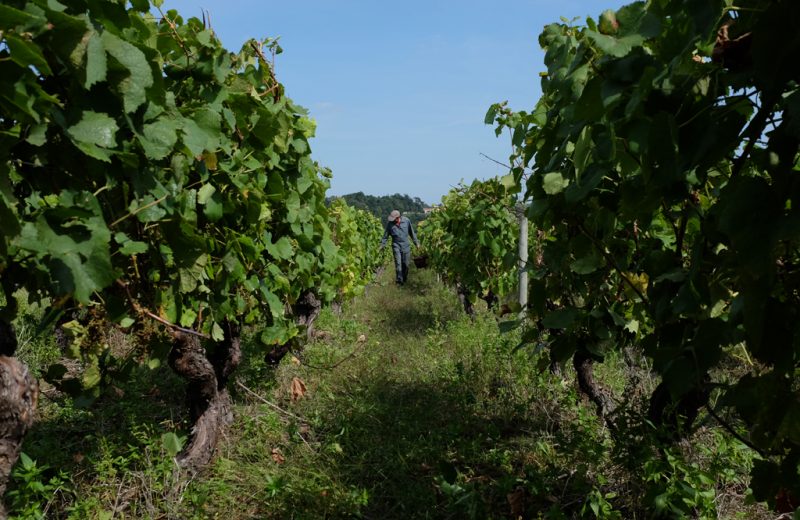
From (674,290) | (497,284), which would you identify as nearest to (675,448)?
(674,290)

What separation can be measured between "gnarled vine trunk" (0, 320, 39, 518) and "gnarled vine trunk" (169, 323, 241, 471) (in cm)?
119

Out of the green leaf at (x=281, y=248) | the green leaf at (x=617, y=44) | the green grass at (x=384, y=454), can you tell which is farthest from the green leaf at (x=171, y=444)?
the green leaf at (x=617, y=44)

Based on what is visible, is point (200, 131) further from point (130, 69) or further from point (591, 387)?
point (591, 387)

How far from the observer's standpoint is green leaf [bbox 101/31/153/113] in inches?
54.4

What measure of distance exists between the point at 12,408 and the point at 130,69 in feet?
3.73

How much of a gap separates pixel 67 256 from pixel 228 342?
2.80 meters

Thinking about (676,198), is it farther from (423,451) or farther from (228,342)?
(228,342)

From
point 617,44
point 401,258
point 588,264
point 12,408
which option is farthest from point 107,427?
point 401,258

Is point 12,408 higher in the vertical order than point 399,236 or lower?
lower

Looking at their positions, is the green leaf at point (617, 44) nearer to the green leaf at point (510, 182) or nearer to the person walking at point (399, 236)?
the green leaf at point (510, 182)

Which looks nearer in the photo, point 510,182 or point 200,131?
point 200,131

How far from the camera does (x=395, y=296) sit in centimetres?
1327

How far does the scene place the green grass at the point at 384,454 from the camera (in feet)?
9.70

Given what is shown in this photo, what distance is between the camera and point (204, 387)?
3727mm
